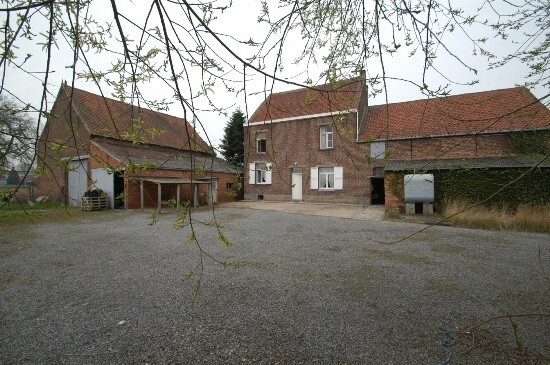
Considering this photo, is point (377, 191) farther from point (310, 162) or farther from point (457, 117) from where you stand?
point (457, 117)

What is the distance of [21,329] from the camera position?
3.39 meters

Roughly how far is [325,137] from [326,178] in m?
2.87

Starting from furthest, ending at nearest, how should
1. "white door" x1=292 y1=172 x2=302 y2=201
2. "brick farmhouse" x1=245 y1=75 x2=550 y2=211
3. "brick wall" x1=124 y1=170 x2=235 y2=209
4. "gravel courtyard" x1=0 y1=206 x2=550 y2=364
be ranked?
"white door" x1=292 y1=172 x2=302 y2=201
"brick wall" x1=124 y1=170 x2=235 y2=209
"brick farmhouse" x1=245 y1=75 x2=550 y2=211
"gravel courtyard" x1=0 y1=206 x2=550 y2=364

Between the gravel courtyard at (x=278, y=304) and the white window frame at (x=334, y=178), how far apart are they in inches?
491

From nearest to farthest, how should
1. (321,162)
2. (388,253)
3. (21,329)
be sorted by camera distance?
(21,329), (388,253), (321,162)

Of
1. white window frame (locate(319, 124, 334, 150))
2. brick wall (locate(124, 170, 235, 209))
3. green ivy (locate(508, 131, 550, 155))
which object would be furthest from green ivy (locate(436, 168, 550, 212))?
brick wall (locate(124, 170, 235, 209))

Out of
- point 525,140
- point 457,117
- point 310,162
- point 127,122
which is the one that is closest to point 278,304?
point 127,122

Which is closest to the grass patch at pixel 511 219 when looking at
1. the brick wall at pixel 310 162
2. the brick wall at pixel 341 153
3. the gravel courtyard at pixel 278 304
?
the gravel courtyard at pixel 278 304

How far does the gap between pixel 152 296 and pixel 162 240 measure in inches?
167

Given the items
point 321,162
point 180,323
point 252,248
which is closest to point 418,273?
point 252,248

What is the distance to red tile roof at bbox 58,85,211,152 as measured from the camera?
2074 millimetres

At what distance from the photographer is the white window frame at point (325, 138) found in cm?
2067

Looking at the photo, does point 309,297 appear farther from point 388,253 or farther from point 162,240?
point 162,240

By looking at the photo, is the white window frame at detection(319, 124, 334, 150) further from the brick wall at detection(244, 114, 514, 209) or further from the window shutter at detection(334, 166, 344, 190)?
the window shutter at detection(334, 166, 344, 190)
